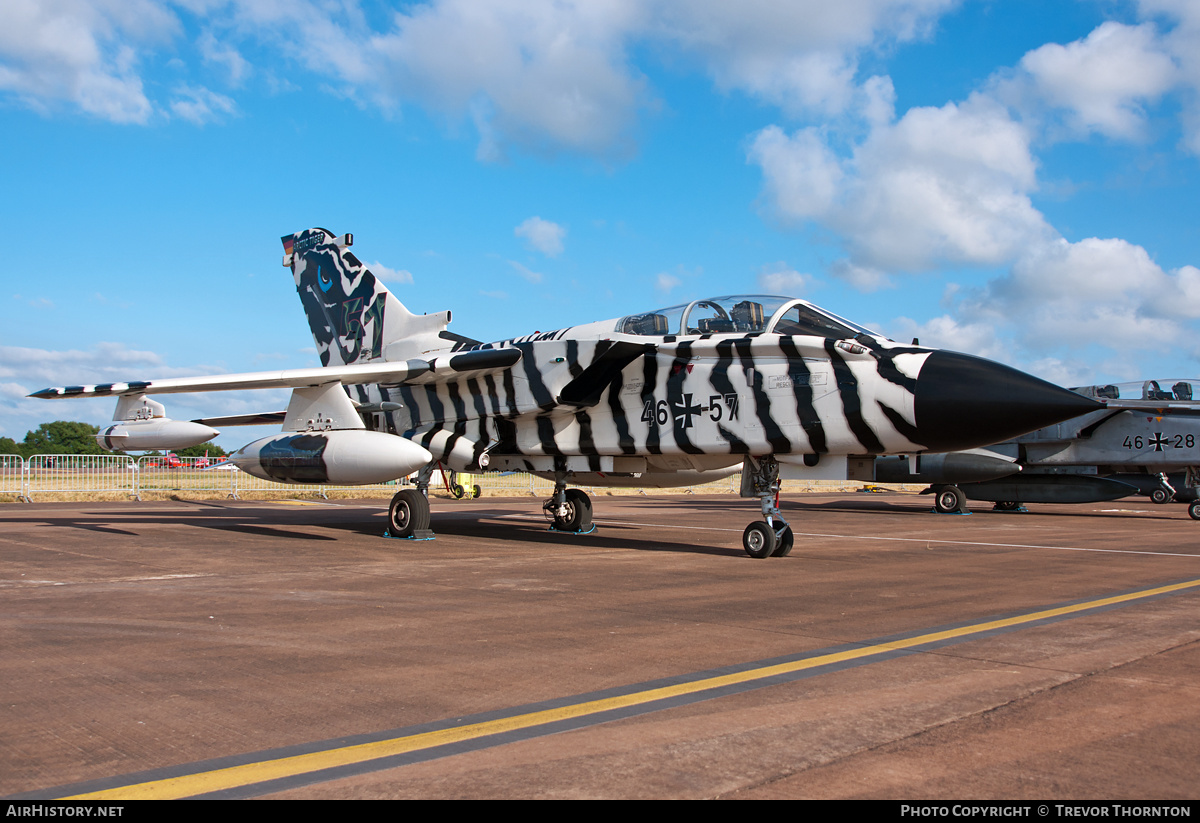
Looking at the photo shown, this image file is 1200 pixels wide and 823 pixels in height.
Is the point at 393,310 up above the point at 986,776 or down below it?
above

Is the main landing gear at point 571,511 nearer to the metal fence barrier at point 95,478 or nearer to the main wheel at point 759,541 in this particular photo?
the main wheel at point 759,541

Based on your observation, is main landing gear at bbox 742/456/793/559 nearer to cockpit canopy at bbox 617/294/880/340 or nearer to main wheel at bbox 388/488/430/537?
cockpit canopy at bbox 617/294/880/340

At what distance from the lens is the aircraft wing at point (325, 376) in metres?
12.4

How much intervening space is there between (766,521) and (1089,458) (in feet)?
51.4

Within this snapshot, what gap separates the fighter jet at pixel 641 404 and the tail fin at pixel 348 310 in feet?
0.19

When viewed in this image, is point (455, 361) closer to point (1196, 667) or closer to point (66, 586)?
point (66, 586)

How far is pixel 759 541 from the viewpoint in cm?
1079

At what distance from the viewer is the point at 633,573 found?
9.20m

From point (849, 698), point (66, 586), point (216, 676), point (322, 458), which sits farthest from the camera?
point (322, 458)

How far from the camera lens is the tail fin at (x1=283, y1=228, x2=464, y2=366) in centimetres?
1584

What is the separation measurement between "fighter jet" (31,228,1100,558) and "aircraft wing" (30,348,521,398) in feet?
0.11

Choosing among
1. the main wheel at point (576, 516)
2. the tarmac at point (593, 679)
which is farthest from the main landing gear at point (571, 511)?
the tarmac at point (593, 679)
